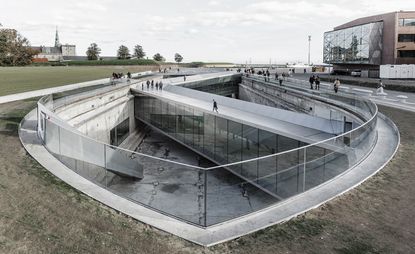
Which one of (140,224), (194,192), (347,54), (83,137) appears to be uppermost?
(347,54)

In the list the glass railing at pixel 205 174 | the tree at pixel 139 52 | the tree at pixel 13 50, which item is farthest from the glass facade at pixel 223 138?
the tree at pixel 139 52

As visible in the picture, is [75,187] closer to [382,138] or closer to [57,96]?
[57,96]

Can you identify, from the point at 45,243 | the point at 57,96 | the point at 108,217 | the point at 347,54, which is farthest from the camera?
the point at 347,54

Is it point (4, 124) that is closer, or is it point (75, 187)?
point (75, 187)

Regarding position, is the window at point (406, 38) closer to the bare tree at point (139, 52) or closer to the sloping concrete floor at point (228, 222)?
the sloping concrete floor at point (228, 222)

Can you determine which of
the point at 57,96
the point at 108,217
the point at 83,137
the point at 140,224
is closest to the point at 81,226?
the point at 108,217

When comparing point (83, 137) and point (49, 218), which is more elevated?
point (83, 137)

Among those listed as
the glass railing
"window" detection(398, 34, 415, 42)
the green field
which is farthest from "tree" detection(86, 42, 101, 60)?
the glass railing
